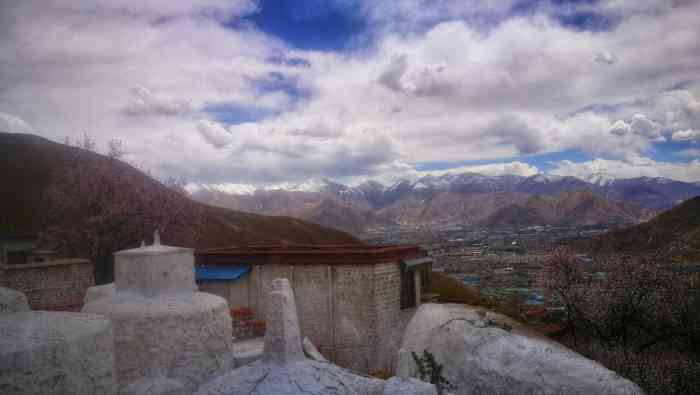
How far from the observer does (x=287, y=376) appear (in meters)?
6.13

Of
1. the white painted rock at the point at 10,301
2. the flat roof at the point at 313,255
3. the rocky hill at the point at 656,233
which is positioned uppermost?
the white painted rock at the point at 10,301

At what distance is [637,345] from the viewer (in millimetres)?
16484

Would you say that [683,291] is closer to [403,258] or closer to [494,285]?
[403,258]

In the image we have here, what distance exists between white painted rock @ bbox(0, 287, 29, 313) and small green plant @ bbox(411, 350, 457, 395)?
264 inches

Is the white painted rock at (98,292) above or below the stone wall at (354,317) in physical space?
above

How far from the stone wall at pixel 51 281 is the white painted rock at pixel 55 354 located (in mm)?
12091

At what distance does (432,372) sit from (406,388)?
3110mm

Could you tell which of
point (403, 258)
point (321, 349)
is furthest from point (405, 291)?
point (321, 349)

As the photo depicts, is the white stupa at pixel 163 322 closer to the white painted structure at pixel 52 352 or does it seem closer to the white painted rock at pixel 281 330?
the white painted structure at pixel 52 352

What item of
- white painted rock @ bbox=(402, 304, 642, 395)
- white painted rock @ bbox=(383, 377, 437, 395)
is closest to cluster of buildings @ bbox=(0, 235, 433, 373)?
white painted rock @ bbox=(402, 304, 642, 395)

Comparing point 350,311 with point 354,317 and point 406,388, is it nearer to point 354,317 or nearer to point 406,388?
point 354,317

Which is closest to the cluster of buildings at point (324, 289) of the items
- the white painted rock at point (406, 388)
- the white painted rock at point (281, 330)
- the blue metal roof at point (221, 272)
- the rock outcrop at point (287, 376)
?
the blue metal roof at point (221, 272)

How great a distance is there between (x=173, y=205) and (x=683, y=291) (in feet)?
78.6

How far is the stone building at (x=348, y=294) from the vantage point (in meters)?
16.8
